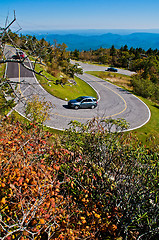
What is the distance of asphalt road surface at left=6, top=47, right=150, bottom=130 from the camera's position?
2058cm

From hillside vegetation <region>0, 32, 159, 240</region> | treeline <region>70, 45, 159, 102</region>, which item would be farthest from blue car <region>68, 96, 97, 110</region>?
treeline <region>70, 45, 159, 102</region>

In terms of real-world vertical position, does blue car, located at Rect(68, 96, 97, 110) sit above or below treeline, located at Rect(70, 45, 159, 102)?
below

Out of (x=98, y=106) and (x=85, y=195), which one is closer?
(x=85, y=195)

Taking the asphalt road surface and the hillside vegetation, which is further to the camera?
the asphalt road surface

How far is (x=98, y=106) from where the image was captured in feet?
61.7

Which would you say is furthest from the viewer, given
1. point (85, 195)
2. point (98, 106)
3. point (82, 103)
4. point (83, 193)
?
point (82, 103)

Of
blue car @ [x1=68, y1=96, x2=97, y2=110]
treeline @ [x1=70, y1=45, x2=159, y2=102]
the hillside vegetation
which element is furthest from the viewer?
treeline @ [x1=70, y1=45, x2=159, y2=102]

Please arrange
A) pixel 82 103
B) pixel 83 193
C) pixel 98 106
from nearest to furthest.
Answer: pixel 83 193
pixel 98 106
pixel 82 103

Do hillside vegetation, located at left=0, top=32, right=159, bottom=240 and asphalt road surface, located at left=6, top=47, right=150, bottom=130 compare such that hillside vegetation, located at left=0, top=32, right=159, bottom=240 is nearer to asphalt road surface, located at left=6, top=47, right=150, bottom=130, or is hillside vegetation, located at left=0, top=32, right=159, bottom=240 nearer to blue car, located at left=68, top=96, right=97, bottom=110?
asphalt road surface, located at left=6, top=47, right=150, bottom=130

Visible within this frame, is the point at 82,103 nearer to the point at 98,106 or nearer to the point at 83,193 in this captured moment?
the point at 98,106

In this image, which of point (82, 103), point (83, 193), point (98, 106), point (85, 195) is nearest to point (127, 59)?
point (82, 103)

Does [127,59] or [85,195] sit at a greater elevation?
[127,59]

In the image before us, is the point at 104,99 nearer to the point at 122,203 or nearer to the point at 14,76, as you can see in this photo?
the point at 14,76

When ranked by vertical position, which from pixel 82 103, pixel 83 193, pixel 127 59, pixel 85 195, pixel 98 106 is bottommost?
pixel 83 193
